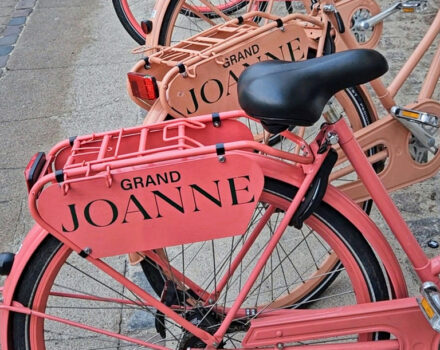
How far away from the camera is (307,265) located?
2.59m

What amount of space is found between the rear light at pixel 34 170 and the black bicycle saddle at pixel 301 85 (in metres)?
0.60

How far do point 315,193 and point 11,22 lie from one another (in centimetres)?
451

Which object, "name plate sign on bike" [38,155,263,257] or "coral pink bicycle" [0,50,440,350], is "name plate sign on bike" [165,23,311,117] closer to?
"coral pink bicycle" [0,50,440,350]

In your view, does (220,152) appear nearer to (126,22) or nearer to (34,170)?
(34,170)

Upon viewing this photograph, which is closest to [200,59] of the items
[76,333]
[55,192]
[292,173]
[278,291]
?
[292,173]

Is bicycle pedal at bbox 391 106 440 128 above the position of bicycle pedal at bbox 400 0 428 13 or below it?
below

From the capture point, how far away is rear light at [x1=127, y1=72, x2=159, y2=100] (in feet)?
6.63

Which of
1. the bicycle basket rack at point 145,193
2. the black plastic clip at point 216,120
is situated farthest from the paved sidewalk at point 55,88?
the black plastic clip at point 216,120

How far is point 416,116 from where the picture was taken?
6.63ft

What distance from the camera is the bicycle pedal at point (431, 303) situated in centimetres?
156

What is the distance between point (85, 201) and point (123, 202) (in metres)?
0.10

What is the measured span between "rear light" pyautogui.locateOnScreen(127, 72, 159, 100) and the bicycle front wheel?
22.8 inches

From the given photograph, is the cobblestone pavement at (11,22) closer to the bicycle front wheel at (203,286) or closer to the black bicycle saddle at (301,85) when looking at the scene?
the bicycle front wheel at (203,286)

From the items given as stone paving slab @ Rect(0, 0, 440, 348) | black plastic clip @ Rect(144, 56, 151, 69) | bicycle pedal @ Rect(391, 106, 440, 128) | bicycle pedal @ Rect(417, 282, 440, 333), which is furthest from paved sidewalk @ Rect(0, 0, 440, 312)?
black plastic clip @ Rect(144, 56, 151, 69)
